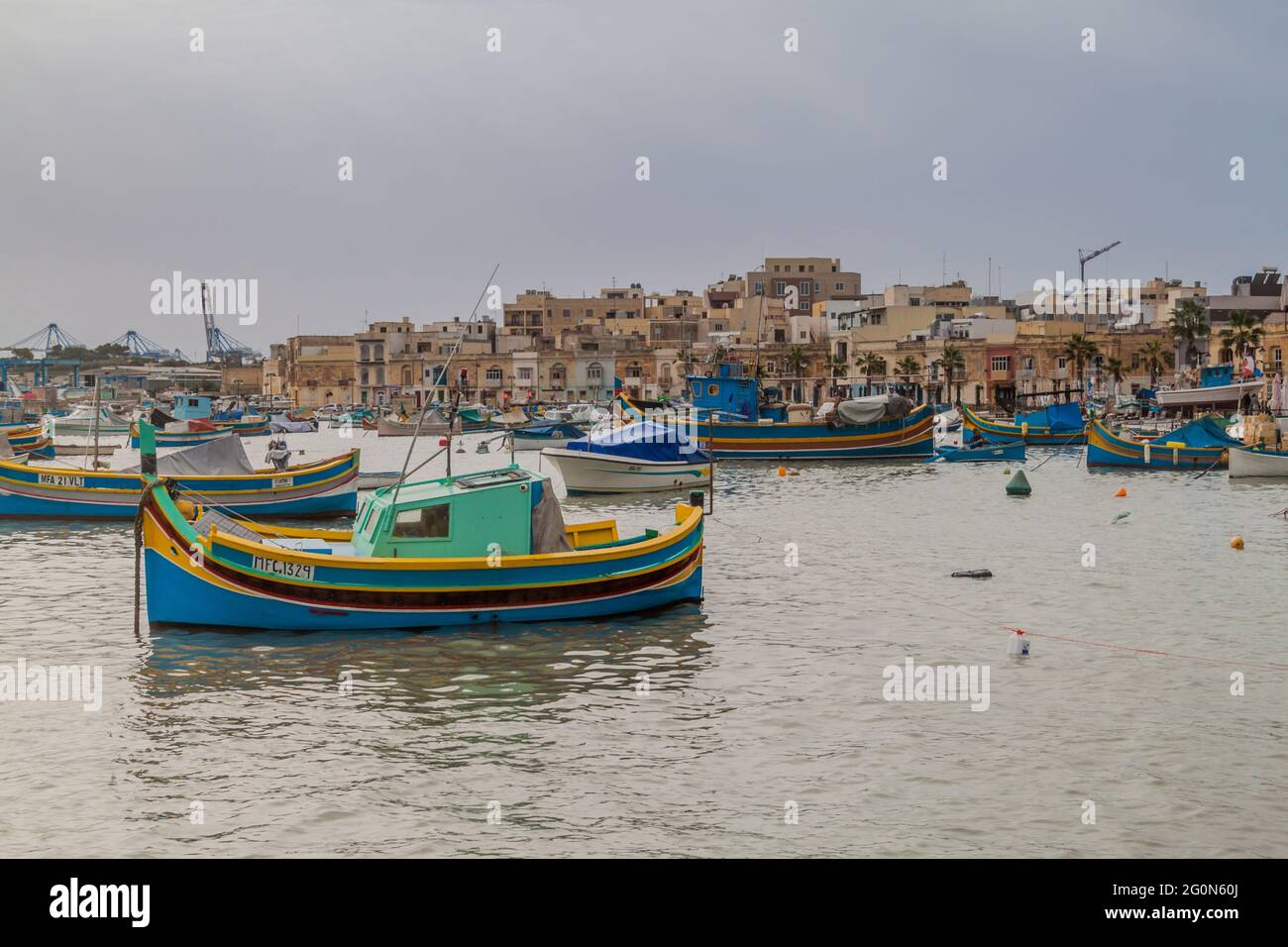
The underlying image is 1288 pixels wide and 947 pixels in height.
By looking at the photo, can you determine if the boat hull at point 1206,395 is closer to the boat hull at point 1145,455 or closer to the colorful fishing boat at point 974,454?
the colorful fishing boat at point 974,454

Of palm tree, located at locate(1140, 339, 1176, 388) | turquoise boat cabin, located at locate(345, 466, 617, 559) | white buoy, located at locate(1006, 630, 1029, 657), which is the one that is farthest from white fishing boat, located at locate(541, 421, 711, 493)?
palm tree, located at locate(1140, 339, 1176, 388)

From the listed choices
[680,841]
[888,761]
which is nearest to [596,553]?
[888,761]

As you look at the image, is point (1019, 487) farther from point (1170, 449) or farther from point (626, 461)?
point (626, 461)

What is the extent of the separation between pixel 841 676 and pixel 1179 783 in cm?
567

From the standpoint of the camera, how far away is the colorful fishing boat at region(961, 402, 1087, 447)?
7419cm

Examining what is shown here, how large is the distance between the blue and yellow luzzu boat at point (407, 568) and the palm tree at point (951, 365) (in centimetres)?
9626

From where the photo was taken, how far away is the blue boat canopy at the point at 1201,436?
56.9 meters

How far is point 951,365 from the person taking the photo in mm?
114062

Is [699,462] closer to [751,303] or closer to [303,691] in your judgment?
[303,691]

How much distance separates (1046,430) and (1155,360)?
141 feet

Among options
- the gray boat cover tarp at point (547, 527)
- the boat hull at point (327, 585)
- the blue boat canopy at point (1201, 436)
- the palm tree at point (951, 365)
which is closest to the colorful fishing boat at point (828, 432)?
the blue boat canopy at point (1201, 436)

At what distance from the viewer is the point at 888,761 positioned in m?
14.7

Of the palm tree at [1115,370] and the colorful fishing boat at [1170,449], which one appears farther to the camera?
the palm tree at [1115,370]
